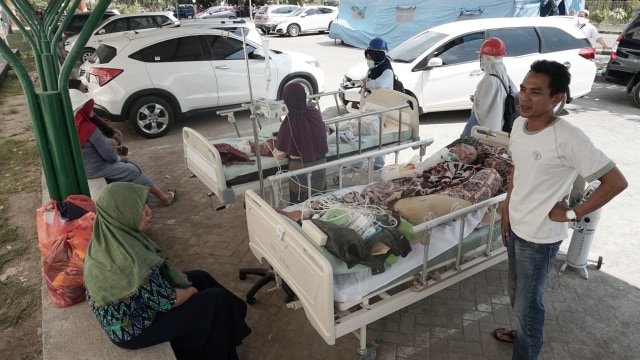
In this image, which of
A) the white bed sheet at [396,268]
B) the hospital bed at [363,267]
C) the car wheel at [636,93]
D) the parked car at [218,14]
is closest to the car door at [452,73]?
the car wheel at [636,93]

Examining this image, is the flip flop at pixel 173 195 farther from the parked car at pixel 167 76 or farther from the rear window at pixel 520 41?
the rear window at pixel 520 41

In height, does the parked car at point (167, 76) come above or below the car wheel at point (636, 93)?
above

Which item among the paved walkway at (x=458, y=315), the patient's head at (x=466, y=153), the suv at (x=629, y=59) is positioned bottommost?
the paved walkway at (x=458, y=315)

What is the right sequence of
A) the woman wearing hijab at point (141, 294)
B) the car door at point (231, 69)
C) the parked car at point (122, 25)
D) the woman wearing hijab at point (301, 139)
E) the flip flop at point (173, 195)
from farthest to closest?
the parked car at point (122, 25)
the car door at point (231, 69)
the flip flop at point (173, 195)
the woman wearing hijab at point (301, 139)
the woman wearing hijab at point (141, 294)

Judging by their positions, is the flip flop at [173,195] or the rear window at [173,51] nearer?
the flip flop at [173,195]

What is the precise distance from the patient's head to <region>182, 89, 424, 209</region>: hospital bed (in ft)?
1.50

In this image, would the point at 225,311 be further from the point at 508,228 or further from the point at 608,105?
the point at 608,105

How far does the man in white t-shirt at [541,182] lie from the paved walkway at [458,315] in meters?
0.67

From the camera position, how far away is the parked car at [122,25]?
39.1ft

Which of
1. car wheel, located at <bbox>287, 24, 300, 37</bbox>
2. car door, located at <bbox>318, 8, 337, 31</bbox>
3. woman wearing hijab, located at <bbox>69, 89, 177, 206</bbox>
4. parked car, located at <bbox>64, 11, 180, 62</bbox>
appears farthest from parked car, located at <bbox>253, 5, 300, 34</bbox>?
woman wearing hijab, located at <bbox>69, 89, 177, 206</bbox>

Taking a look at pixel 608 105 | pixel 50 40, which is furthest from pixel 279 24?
pixel 50 40

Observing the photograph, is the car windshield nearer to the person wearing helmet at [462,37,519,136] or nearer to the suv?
the person wearing helmet at [462,37,519,136]

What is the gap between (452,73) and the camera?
7.61 m

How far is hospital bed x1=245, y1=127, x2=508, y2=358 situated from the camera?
2.44 m
